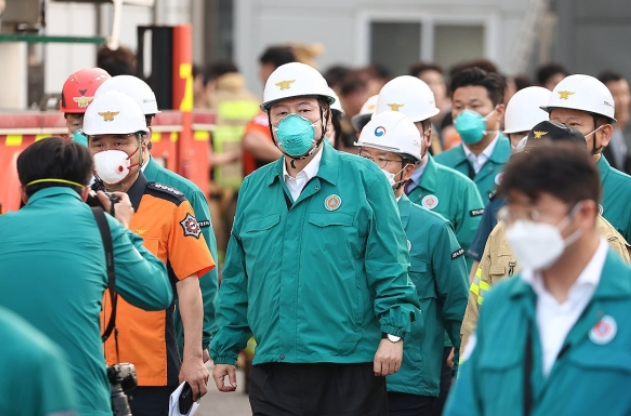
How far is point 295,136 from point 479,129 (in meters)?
3.18

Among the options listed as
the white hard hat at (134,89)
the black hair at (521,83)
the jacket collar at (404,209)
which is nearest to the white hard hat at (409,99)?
the jacket collar at (404,209)

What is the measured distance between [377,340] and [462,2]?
1821 cm

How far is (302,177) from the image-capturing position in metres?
6.11

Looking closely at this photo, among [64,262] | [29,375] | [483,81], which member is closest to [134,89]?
[64,262]

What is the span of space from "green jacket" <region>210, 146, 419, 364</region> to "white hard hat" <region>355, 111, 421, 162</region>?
84 centimetres

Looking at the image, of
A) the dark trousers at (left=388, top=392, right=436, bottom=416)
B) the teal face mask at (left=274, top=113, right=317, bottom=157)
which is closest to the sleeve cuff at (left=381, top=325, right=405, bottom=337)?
the teal face mask at (left=274, top=113, right=317, bottom=157)

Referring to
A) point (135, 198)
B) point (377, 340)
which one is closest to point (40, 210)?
point (135, 198)

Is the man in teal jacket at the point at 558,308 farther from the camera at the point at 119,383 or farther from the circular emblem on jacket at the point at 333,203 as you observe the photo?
the circular emblem on jacket at the point at 333,203

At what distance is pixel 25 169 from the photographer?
5043mm

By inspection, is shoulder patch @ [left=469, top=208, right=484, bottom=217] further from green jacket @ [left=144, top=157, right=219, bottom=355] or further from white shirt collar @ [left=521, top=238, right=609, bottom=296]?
white shirt collar @ [left=521, top=238, right=609, bottom=296]

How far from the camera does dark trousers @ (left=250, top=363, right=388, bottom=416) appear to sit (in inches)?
235

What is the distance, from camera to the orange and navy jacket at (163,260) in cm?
616

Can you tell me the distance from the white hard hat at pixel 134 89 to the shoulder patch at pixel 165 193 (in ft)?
2.80

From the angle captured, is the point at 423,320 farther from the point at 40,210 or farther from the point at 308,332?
the point at 40,210
